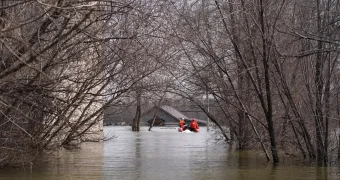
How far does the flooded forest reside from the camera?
13.4m

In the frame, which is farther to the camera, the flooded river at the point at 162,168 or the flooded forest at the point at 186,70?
the flooded river at the point at 162,168

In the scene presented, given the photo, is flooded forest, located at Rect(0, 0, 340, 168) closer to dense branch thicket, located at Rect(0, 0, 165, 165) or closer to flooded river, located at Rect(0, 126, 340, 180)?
dense branch thicket, located at Rect(0, 0, 165, 165)

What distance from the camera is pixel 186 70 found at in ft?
67.4

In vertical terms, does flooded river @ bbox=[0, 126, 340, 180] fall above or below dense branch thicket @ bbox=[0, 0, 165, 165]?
below

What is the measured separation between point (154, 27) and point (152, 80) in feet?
11.7

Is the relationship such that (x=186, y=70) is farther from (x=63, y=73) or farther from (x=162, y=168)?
(x=63, y=73)

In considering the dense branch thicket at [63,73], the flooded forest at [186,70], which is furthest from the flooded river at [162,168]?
the dense branch thicket at [63,73]

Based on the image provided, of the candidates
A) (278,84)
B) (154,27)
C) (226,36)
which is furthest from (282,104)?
(154,27)

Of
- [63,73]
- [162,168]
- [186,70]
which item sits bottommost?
[162,168]

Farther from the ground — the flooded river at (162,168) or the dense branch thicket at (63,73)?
the dense branch thicket at (63,73)

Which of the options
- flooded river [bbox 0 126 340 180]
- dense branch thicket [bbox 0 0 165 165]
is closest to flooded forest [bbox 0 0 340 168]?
dense branch thicket [bbox 0 0 165 165]

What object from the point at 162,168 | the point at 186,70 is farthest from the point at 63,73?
the point at 186,70

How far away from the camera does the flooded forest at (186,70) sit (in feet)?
44.1

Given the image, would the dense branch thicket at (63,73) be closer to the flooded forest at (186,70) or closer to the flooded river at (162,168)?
the flooded forest at (186,70)
